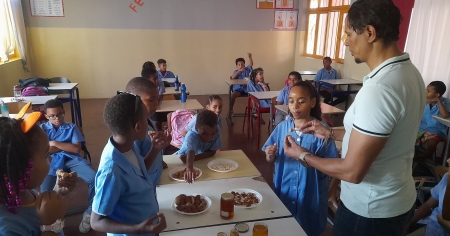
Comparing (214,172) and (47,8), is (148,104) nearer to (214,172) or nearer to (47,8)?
(214,172)

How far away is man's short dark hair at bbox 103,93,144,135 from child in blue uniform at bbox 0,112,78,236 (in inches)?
11.3

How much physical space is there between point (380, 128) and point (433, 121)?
11.7 feet

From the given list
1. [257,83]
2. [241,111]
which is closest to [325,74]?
[257,83]

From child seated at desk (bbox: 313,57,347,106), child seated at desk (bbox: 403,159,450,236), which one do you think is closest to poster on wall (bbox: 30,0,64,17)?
child seated at desk (bbox: 313,57,347,106)

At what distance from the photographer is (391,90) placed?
1.04 metres

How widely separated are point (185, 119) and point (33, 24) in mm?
5937

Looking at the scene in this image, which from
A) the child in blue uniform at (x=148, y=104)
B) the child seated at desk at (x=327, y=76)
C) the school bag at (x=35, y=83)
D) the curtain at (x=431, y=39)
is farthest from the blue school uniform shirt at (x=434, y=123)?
the school bag at (x=35, y=83)

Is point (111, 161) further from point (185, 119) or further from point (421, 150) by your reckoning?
point (421, 150)

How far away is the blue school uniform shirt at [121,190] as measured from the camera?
48.4 inches

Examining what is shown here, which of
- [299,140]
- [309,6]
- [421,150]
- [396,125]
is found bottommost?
[421,150]

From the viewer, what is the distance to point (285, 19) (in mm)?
8484

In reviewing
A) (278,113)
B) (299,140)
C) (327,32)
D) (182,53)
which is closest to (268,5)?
(327,32)

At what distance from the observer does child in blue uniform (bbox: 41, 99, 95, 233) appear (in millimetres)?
2672

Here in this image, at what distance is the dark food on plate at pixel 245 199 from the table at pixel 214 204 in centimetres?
4
